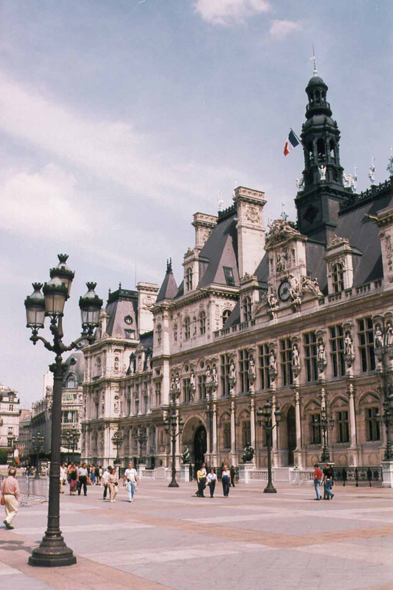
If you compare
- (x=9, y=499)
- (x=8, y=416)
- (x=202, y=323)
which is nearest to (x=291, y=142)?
(x=202, y=323)

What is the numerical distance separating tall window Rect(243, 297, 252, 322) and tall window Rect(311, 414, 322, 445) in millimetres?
11729

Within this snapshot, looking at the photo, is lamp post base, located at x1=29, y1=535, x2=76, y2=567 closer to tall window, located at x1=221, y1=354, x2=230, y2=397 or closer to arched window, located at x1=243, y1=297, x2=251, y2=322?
arched window, located at x1=243, y1=297, x2=251, y2=322

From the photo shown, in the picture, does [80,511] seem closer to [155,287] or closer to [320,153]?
[320,153]

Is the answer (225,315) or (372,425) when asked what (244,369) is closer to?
(225,315)

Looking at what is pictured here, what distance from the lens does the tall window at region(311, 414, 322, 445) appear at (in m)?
46.2

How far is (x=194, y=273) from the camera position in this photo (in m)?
64.3

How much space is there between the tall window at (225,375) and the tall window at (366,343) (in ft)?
53.2

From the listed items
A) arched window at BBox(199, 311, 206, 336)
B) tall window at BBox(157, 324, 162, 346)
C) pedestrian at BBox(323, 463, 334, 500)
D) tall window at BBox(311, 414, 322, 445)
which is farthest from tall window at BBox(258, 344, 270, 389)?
pedestrian at BBox(323, 463, 334, 500)

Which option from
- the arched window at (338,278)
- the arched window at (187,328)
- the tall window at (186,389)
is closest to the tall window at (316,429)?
the arched window at (338,278)

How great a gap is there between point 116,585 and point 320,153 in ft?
174

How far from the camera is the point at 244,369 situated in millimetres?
54719

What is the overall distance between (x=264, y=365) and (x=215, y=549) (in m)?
39.7

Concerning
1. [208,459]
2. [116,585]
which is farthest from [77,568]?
[208,459]

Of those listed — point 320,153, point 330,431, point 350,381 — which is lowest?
point 330,431
